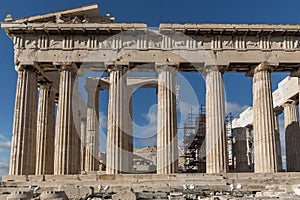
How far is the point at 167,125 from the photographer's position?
26.7 m

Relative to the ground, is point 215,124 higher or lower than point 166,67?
lower

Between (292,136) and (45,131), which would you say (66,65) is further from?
(292,136)

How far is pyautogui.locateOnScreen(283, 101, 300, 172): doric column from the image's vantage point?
108 ft

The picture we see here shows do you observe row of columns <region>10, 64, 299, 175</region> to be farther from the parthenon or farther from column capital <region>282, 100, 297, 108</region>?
column capital <region>282, 100, 297, 108</region>

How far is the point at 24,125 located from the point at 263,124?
15692 mm

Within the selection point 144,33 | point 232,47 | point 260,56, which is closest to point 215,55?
point 232,47

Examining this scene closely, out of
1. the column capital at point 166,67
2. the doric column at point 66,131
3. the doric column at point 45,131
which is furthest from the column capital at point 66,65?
the column capital at point 166,67

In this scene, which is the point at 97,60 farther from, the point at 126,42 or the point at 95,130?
the point at 95,130

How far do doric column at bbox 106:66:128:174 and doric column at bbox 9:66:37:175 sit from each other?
16.7ft

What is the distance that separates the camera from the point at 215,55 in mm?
27766

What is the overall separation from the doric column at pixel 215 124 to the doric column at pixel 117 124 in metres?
5.53

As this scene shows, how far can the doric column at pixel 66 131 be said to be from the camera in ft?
85.1

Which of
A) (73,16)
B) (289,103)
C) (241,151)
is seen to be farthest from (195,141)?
(73,16)

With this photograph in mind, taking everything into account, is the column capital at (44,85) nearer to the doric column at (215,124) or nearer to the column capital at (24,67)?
the column capital at (24,67)
